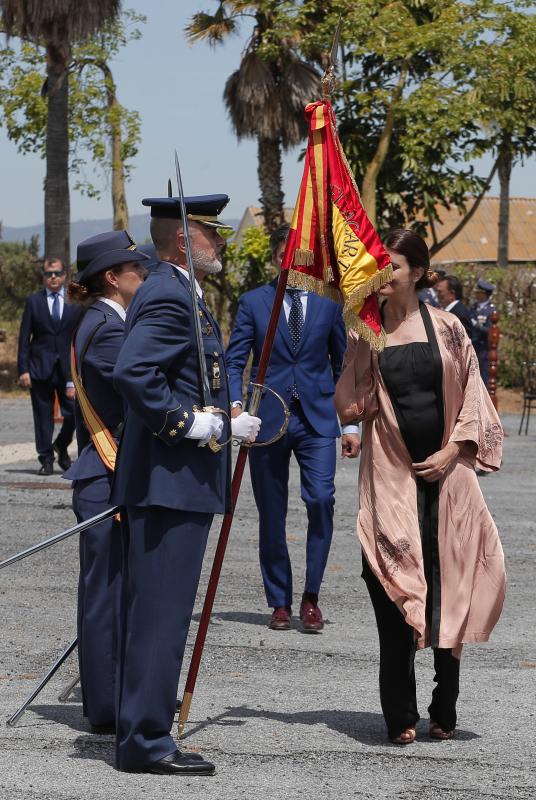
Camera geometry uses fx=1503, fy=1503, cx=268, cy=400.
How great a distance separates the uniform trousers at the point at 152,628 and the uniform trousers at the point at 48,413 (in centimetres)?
997

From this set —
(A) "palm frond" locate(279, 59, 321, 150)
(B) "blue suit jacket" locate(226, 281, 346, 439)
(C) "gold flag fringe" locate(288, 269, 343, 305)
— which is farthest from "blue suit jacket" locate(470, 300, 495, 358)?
(C) "gold flag fringe" locate(288, 269, 343, 305)

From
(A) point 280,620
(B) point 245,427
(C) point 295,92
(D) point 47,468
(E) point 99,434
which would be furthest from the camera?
(C) point 295,92

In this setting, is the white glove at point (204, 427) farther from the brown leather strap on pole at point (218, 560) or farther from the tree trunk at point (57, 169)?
the tree trunk at point (57, 169)

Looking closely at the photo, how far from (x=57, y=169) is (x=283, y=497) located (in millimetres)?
19074

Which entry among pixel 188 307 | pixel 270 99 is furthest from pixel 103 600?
pixel 270 99

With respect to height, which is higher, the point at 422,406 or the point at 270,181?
the point at 270,181

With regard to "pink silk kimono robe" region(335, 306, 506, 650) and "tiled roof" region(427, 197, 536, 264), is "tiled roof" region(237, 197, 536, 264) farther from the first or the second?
"pink silk kimono robe" region(335, 306, 506, 650)

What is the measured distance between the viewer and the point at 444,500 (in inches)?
226

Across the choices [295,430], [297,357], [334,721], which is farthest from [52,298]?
[334,721]

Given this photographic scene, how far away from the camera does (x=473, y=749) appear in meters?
5.56

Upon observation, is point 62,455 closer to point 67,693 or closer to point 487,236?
point 67,693

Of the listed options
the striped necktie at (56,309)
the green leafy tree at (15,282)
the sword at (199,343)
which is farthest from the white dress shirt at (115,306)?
the green leafy tree at (15,282)

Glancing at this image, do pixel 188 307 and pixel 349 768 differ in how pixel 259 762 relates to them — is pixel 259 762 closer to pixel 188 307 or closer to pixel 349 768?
pixel 349 768

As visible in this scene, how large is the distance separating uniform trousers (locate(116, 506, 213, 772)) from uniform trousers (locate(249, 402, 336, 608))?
280 cm
